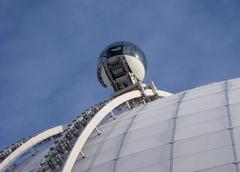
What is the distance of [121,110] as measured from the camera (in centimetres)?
4378

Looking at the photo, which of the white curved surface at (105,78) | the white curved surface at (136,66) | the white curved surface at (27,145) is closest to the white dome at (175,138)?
the white curved surface at (27,145)

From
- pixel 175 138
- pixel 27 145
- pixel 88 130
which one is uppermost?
pixel 88 130

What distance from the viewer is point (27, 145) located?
129ft

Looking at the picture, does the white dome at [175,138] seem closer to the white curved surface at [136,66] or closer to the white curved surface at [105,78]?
the white curved surface at [105,78]

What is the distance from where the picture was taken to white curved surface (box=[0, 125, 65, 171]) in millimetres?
36000

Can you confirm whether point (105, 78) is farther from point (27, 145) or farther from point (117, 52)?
point (27, 145)

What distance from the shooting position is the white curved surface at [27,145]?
36.0m

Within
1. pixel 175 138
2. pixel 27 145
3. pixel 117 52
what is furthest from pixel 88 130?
pixel 117 52

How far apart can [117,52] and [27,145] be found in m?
16.5

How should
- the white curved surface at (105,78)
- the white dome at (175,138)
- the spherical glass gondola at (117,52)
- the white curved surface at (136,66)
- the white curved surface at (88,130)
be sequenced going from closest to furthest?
the white dome at (175,138)
the white curved surface at (88,130)
the white curved surface at (105,78)
the white curved surface at (136,66)
the spherical glass gondola at (117,52)

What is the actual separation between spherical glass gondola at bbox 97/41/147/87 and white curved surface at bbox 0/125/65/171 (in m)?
13.2

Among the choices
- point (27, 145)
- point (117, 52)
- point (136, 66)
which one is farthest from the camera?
point (136, 66)

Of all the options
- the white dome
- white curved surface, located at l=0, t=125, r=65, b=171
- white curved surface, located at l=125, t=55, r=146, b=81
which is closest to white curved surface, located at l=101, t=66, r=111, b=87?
white curved surface, located at l=125, t=55, r=146, b=81

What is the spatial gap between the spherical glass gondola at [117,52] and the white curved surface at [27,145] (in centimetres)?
1325
